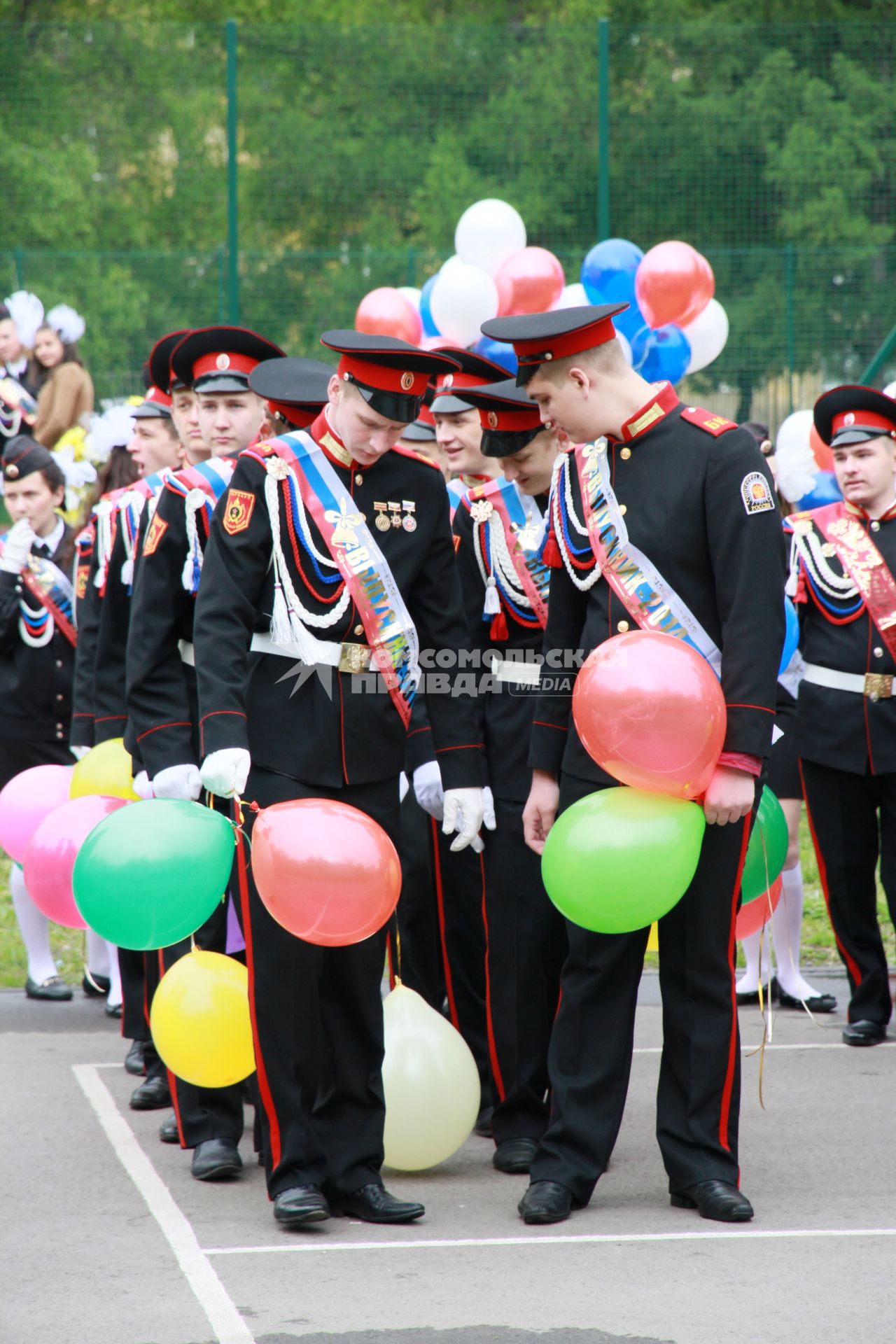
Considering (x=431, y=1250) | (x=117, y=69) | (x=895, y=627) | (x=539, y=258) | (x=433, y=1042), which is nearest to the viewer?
(x=431, y=1250)

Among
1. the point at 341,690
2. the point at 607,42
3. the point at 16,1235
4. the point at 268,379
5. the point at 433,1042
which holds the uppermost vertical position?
the point at 607,42

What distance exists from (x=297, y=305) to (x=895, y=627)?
995 cm

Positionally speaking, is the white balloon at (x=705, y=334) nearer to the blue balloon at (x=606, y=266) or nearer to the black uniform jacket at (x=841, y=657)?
the blue balloon at (x=606, y=266)

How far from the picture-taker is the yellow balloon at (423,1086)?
4391 mm

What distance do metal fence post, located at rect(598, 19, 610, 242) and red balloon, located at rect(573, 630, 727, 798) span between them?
11.3m

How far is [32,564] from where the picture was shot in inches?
267

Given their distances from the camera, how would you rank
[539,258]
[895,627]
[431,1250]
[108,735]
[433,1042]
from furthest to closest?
[539,258], [895,627], [108,735], [433,1042], [431,1250]

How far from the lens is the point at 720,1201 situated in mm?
4086

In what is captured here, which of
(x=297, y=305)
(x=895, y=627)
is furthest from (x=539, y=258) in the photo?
(x=297, y=305)

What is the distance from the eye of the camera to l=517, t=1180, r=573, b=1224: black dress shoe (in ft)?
13.5

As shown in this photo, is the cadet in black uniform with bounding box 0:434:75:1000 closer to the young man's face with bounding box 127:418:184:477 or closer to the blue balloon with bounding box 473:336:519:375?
the young man's face with bounding box 127:418:184:477

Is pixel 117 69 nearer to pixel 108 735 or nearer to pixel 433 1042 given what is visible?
pixel 108 735

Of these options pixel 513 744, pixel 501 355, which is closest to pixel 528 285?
pixel 501 355

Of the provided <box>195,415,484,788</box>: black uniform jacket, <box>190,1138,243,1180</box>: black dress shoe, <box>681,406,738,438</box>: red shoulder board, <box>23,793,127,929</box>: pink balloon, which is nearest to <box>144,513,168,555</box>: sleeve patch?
<box>195,415,484,788</box>: black uniform jacket
